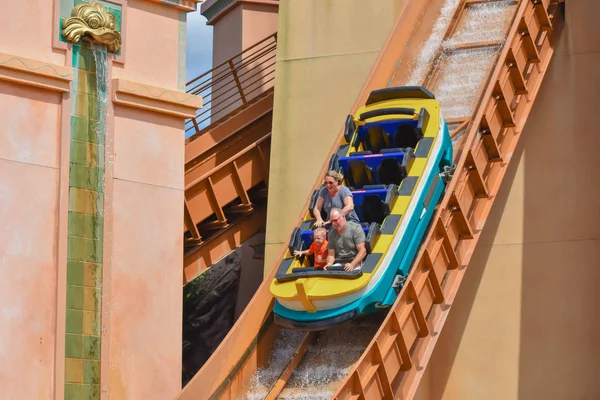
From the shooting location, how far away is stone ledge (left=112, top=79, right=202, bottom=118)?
644 inches

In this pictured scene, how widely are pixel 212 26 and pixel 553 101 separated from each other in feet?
38.3

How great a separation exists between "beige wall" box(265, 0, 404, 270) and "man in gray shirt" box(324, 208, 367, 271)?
16.2 ft

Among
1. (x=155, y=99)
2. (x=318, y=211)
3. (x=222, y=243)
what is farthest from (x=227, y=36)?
(x=318, y=211)

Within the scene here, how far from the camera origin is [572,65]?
1806 cm

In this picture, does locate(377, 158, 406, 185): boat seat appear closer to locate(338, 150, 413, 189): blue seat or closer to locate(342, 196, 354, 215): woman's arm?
locate(338, 150, 413, 189): blue seat

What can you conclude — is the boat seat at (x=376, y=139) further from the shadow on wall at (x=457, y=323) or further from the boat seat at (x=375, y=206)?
the shadow on wall at (x=457, y=323)

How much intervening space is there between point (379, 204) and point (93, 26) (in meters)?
4.16

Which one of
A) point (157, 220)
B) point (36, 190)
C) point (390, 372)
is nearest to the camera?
point (390, 372)

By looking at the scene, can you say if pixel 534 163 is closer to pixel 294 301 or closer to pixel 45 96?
pixel 294 301

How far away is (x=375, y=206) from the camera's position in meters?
15.2

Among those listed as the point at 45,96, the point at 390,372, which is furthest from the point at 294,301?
the point at 45,96

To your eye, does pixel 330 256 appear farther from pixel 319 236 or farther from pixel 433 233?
pixel 433 233

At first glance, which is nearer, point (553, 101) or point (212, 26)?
point (553, 101)

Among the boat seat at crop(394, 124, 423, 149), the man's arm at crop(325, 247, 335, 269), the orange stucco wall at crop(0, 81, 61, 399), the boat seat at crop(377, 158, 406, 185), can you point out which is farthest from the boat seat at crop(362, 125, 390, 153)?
the orange stucco wall at crop(0, 81, 61, 399)
